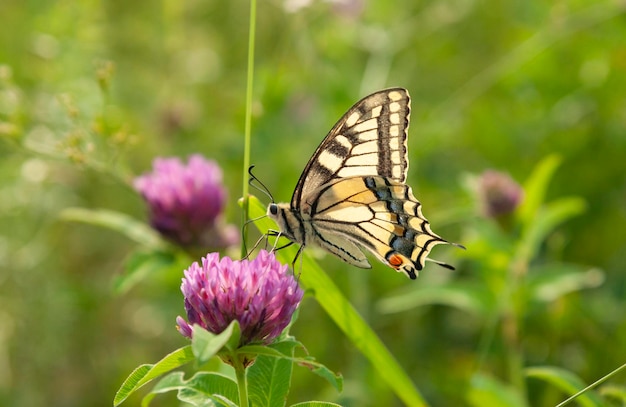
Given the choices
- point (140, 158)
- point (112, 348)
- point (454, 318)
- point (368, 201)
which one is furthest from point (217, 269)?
point (140, 158)

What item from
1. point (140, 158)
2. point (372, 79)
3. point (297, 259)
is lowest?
point (297, 259)

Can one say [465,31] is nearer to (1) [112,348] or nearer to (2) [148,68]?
(2) [148,68]

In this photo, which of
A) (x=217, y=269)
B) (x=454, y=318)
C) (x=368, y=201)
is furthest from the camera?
(x=454, y=318)

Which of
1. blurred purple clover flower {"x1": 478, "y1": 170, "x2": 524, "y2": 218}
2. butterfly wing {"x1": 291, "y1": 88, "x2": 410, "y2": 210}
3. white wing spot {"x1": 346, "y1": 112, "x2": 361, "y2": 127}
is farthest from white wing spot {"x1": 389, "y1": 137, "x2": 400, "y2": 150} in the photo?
blurred purple clover flower {"x1": 478, "y1": 170, "x2": 524, "y2": 218}

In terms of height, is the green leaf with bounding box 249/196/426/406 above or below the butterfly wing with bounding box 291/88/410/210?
below

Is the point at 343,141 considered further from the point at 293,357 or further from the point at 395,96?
the point at 293,357

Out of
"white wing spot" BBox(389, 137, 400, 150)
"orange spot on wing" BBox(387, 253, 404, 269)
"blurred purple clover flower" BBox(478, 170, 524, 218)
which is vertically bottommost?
"orange spot on wing" BBox(387, 253, 404, 269)

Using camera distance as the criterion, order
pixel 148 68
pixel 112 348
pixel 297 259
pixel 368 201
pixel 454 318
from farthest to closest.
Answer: pixel 148 68 → pixel 112 348 → pixel 454 318 → pixel 368 201 → pixel 297 259

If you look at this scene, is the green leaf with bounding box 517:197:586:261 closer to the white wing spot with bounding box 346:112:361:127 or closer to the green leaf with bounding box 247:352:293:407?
the white wing spot with bounding box 346:112:361:127
